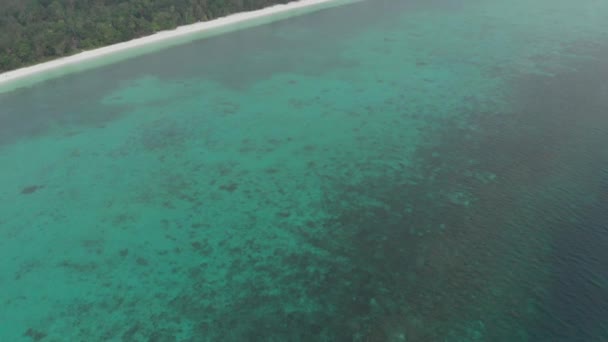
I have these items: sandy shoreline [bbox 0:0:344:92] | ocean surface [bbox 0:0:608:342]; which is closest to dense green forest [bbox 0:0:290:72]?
sandy shoreline [bbox 0:0:344:92]

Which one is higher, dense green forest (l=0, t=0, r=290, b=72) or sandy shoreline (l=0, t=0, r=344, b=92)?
A: dense green forest (l=0, t=0, r=290, b=72)

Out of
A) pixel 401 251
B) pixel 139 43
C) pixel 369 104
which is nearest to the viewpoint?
pixel 401 251

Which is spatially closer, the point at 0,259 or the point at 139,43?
the point at 0,259

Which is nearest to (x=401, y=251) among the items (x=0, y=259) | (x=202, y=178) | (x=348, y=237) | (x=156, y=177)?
(x=348, y=237)

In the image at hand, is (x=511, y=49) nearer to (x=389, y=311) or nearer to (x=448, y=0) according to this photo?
(x=448, y=0)

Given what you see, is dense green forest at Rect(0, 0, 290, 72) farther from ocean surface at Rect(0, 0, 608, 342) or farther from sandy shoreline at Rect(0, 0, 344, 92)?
ocean surface at Rect(0, 0, 608, 342)
